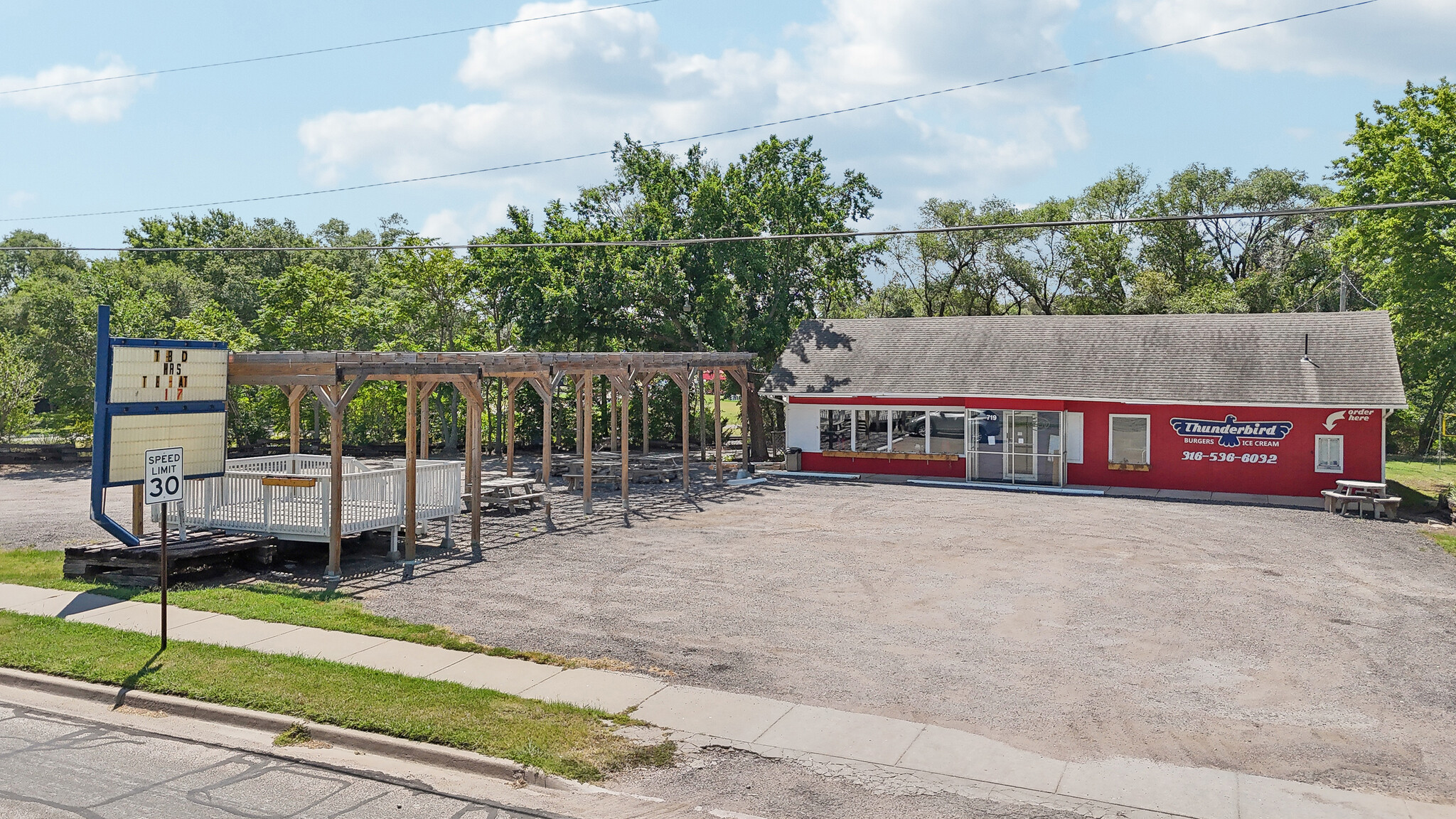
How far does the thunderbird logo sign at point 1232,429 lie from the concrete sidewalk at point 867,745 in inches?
828

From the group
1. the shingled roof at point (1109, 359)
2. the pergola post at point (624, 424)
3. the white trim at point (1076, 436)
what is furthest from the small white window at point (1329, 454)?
the pergola post at point (624, 424)

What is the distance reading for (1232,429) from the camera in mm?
27281

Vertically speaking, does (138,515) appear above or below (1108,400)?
below

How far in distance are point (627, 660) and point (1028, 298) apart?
56.1 meters

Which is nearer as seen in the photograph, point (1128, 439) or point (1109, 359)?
point (1128, 439)

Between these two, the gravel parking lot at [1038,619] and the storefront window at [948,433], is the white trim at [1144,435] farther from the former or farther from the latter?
the gravel parking lot at [1038,619]

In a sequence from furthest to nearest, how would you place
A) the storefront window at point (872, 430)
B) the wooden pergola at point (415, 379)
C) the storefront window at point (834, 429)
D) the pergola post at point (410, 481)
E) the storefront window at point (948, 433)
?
the storefront window at point (834, 429)
the storefront window at point (872, 430)
the storefront window at point (948, 433)
the pergola post at point (410, 481)
the wooden pergola at point (415, 379)

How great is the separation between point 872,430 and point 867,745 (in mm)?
23363

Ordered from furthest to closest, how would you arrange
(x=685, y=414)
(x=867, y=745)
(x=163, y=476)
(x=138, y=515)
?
(x=685, y=414) < (x=138, y=515) < (x=163, y=476) < (x=867, y=745)

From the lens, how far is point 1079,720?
9.77m

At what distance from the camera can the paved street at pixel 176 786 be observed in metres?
7.64

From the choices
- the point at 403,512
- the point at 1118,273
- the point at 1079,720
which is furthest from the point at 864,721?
the point at 1118,273

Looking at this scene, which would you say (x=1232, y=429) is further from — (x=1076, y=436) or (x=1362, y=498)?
(x=1076, y=436)

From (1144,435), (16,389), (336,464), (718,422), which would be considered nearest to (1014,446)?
(1144,435)
